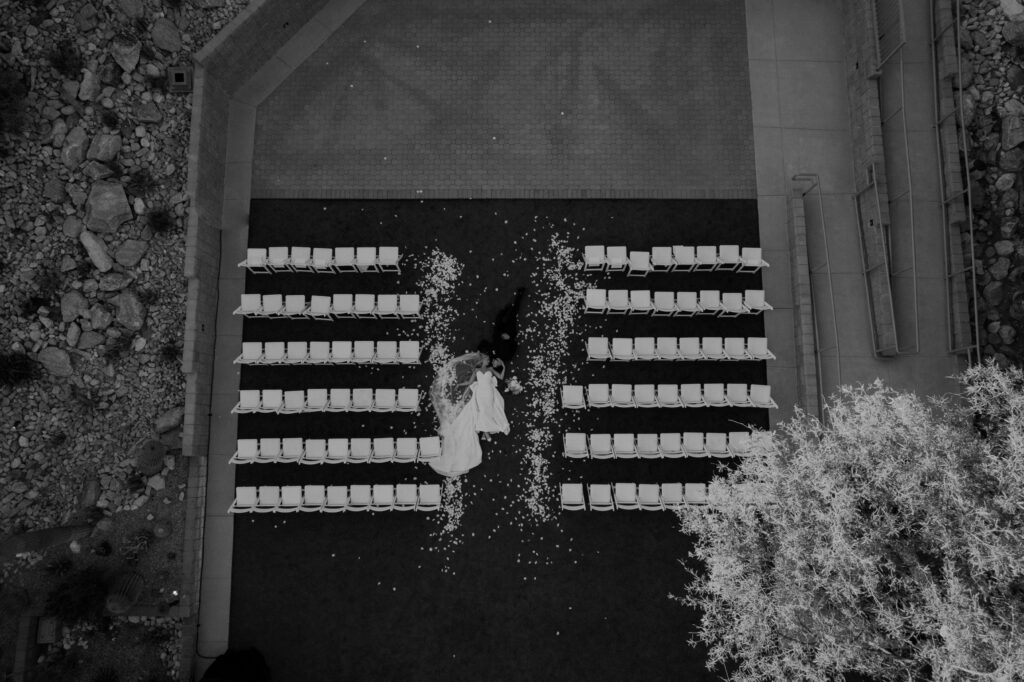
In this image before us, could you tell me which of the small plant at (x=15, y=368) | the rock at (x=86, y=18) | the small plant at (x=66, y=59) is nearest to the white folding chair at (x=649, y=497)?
the small plant at (x=15, y=368)

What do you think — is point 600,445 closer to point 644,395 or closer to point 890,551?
point 644,395

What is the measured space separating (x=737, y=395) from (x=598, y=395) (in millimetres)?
2650

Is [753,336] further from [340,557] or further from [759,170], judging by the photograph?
[340,557]

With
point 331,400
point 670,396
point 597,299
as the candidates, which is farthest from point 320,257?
point 670,396

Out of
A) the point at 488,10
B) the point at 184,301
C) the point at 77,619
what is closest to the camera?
the point at 77,619

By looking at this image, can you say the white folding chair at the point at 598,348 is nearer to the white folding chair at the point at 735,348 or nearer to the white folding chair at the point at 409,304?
the white folding chair at the point at 735,348

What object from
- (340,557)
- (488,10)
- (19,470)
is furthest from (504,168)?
(19,470)

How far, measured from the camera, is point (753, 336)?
12.3 meters

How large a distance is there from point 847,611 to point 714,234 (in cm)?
718

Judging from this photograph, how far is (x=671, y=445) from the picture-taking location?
11.5 m

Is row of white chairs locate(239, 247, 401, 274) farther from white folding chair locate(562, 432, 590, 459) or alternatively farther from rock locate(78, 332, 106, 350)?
white folding chair locate(562, 432, 590, 459)

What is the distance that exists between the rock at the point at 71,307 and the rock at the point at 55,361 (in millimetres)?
630

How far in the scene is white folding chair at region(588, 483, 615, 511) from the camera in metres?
11.4

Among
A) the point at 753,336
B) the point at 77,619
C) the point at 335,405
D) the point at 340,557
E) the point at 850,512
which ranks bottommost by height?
the point at 77,619
